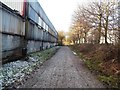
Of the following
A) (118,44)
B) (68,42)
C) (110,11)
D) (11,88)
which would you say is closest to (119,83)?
(11,88)

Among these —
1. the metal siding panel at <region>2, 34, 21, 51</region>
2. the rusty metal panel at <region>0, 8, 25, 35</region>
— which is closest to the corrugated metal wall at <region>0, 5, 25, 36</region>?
the rusty metal panel at <region>0, 8, 25, 35</region>

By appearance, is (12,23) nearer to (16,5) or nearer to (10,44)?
(10,44)

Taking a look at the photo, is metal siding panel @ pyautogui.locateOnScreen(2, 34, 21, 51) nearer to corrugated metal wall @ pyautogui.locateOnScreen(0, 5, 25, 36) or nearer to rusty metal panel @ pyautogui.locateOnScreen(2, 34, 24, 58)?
rusty metal panel @ pyautogui.locateOnScreen(2, 34, 24, 58)

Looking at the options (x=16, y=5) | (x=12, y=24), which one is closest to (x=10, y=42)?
(x=12, y=24)

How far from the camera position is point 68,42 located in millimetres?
105438

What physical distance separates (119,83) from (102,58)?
6.44 m

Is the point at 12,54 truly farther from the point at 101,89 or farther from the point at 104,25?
the point at 104,25

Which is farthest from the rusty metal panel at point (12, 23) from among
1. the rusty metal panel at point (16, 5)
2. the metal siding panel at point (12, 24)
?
the rusty metal panel at point (16, 5)

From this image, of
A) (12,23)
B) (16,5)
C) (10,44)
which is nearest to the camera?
(10,44)

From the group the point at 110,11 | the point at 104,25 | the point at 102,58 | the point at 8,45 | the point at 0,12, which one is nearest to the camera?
the point at 0,12

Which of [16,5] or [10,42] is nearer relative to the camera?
[10,42]

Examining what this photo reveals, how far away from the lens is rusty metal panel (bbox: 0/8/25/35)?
1185cm

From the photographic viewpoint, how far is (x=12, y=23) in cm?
1345

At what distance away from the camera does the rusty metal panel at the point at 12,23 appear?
1185cm
